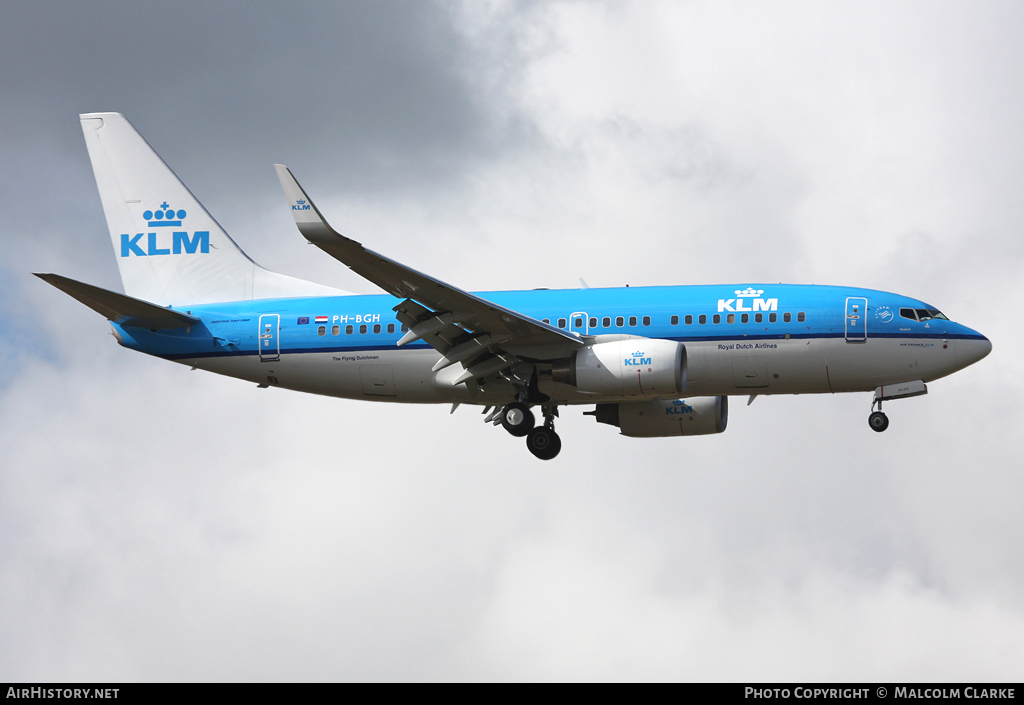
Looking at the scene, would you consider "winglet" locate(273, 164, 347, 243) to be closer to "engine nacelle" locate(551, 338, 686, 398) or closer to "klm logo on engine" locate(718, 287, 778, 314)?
"engine nacelle" locate(551, 338, 686, 398)

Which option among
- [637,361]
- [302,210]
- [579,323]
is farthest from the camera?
[579,323]

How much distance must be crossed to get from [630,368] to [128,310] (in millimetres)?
16580

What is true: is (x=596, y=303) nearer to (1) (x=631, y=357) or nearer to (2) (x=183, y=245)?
(1) (x=631, y=357)

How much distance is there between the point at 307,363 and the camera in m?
39.8

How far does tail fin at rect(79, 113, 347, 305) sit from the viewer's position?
43.0 m

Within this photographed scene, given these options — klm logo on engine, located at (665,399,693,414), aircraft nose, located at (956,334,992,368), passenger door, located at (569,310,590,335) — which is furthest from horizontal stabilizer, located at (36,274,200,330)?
aircraft nose, located at (956,334,992,368)

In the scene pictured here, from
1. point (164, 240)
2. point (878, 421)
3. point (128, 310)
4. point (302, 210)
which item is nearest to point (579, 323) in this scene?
point (878, 421)

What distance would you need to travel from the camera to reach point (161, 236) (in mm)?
44812

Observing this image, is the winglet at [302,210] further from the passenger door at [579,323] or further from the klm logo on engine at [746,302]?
the klm logo on engine at [746,302]

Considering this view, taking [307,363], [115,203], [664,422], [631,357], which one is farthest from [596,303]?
[115,203]

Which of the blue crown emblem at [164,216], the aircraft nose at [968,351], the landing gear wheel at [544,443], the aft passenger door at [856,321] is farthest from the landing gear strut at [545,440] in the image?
the blue crown emblem at [164,216]

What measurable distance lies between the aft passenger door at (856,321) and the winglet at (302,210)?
15829 mm

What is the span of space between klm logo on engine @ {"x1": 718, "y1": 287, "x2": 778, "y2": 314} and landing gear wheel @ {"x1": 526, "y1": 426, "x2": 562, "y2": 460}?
6963 mm

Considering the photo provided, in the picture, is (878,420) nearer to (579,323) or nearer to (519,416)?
(579,323)
